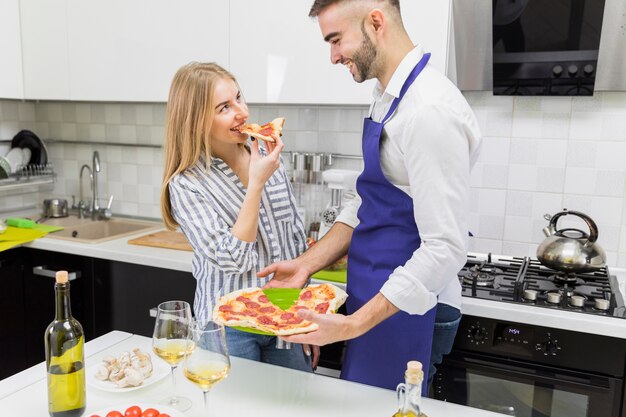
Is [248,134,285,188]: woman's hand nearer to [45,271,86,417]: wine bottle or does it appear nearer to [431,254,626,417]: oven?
[45,271,86,417]: wine bottle

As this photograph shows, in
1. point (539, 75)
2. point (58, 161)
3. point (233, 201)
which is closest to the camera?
point (233, 201)

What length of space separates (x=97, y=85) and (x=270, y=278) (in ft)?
4.56

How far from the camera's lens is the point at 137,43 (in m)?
2.39

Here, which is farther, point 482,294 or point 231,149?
point 482,294

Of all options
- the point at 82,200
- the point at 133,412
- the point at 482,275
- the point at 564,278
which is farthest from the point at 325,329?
the point at 82,200

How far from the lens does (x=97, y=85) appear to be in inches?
98.4

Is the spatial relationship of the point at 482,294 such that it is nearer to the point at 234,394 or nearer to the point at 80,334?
the point at 234,394

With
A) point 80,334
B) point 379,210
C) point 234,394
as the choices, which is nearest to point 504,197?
point 379,210

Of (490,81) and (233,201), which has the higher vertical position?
(490,81)

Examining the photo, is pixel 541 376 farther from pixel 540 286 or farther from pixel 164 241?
pixel 164 241

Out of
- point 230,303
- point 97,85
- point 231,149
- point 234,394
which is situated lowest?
point 234,394

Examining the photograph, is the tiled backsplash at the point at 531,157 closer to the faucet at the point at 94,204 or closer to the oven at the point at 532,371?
the oven at the point at 532,371

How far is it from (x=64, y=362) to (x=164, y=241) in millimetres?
1473

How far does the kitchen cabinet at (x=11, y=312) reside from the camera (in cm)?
243
